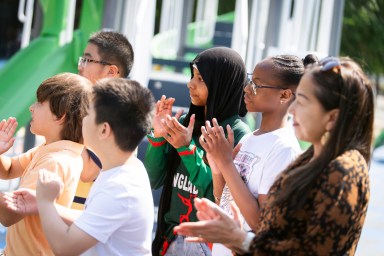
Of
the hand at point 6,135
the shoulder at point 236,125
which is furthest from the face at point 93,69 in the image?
the hand at point 6,135

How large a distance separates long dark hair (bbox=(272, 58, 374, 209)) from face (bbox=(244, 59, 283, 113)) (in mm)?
797

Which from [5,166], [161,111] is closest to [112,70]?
[161,111]

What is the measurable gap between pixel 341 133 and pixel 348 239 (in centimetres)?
33

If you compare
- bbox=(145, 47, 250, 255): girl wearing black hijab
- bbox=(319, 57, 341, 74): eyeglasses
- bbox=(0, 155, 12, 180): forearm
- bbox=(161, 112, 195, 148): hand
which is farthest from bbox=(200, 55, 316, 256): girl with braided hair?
bbox=(0, 155, 12, 180): forearm

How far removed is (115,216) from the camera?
8.40 ft

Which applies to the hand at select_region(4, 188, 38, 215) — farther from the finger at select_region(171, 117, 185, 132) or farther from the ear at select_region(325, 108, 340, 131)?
the ear at select_region(325, 108, 340, 131)

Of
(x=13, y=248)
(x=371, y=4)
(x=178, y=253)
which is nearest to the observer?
(x=13, y=248)

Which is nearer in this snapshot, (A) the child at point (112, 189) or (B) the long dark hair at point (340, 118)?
(B) the long dark hair at point (340, 118)

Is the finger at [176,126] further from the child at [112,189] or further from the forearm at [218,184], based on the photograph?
the child at [112,189]

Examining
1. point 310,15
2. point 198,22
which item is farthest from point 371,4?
point 310,15

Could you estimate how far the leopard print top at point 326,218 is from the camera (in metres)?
2.24

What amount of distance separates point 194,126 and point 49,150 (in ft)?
3.00

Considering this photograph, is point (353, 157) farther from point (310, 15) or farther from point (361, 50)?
point (361, 50)

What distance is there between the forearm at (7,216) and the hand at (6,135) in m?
0.45
